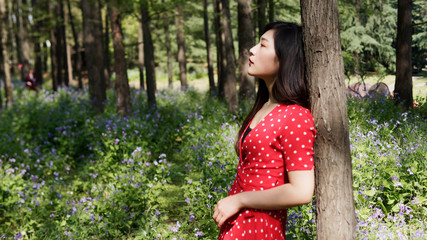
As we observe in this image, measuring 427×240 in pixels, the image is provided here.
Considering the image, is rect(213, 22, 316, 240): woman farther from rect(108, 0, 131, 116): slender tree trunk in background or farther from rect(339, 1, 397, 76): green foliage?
rect(108, 0, 131, 116): slender tree trunk in background

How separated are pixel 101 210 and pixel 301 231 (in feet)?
8.95

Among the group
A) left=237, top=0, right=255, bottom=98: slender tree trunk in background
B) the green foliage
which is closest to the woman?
left=237, top=0, right=255, bottom=98: slender tree trunk in background

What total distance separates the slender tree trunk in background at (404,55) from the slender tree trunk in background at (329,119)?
638cm

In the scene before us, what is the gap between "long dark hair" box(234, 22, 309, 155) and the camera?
6.22 feet

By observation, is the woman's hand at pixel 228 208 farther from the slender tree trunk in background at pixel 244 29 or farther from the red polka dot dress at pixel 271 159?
the slender tree trunk in background at pixel 244 29

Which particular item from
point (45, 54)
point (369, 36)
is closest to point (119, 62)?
point (369, 36)

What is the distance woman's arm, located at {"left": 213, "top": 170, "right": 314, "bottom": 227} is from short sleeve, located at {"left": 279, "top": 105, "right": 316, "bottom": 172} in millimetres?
41

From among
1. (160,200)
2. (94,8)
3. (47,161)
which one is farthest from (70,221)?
(94,8)

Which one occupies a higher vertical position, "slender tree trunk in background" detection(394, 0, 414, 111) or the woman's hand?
"slender tree trunk in background" detection(394, 0, 414, 111)

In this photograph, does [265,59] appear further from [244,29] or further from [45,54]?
[45,54]

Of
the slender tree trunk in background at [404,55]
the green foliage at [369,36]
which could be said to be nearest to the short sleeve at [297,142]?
the slender tree trunk in background at [404,55]

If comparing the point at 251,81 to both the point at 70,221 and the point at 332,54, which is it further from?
the point at 332,54

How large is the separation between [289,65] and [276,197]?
656 millimetres

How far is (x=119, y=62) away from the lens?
995 cm
